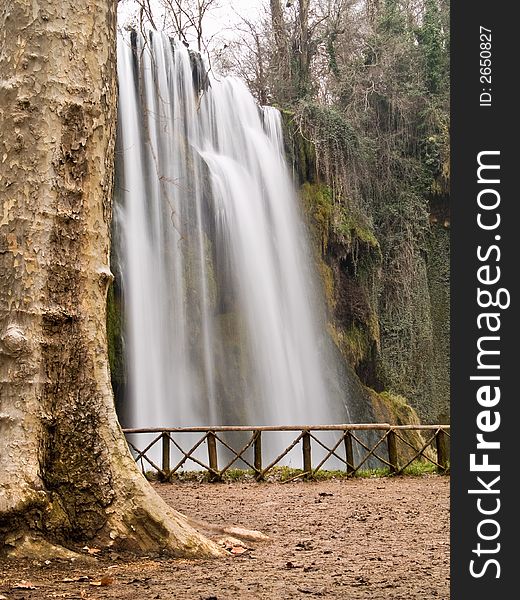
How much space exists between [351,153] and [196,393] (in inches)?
393

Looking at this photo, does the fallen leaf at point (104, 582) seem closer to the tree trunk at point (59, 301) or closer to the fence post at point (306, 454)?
the tree trunk at point (59, 301)

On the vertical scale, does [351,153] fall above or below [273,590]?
above

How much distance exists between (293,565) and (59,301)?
2.31 m

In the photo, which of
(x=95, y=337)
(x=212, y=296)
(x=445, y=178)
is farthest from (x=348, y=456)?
(x=445, y=178)

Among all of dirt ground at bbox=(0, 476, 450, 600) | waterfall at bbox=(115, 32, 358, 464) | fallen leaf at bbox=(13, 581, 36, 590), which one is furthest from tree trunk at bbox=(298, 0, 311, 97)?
fallen leaf at bbox=(13, 581, 36, 590)

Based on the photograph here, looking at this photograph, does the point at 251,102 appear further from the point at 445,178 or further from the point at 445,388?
the point at 445,388

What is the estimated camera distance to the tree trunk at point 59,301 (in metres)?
4.90

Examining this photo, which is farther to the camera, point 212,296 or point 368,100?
point 368,100

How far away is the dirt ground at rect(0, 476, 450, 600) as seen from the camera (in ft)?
13.4

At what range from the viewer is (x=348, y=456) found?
12.2 metres

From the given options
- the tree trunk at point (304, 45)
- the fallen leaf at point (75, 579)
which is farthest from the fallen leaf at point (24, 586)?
the tree trunk at point (304, 45)

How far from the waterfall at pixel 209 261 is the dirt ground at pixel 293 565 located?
24.1ft

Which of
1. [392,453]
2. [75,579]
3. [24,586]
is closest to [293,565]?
[75,579]

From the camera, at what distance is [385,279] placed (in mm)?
23062
